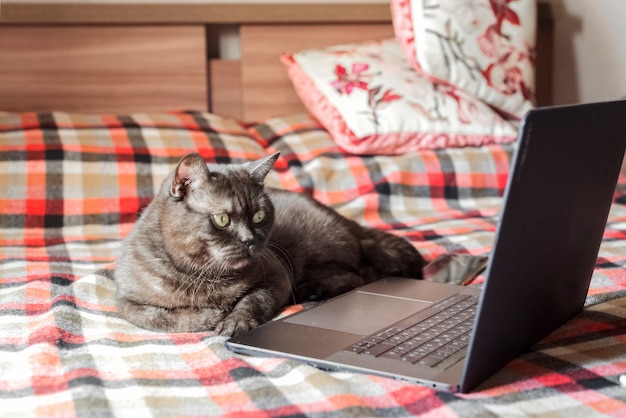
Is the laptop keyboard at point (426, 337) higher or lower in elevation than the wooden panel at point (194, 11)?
lower

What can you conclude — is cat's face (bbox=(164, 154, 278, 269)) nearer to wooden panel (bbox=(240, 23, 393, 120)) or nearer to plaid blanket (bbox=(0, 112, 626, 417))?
plaid blanket (bbox=(0, 112, 626, 417))

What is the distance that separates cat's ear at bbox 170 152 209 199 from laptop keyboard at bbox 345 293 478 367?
393 mm

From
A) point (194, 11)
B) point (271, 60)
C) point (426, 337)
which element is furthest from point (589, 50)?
point (426, 337)

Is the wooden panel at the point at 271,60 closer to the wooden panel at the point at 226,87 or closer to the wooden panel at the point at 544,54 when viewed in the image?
the wooden panel at the point at 226,87

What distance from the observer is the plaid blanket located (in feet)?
3.31

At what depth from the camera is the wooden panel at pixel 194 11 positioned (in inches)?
95.9

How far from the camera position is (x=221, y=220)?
4.36ft

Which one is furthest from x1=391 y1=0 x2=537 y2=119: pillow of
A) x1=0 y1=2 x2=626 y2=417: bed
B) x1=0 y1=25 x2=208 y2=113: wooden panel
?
x1=0 y1=25 x2=208 y2=113: wooden panel

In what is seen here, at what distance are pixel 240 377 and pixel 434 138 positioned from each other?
4.57 feet

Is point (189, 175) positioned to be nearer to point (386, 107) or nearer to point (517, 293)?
point (517, 293)

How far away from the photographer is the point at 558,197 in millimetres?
1027

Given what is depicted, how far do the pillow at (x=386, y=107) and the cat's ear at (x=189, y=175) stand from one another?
0.99 meters

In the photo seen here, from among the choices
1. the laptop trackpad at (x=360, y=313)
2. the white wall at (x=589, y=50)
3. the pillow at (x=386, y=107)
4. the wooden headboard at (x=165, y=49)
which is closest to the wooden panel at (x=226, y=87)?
the wooden headboard at (x=165, y=49)

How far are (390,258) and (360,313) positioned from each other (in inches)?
12.9
